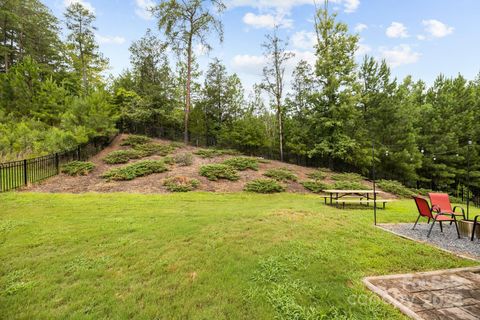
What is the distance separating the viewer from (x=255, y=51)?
66.1ft

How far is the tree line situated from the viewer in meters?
16.6

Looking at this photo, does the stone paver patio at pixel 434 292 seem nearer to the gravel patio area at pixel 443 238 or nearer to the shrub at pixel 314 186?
the gravel patio area at pixel 443 238

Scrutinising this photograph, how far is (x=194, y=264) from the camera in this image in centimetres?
313

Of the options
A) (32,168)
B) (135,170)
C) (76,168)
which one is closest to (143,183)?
(135,170)

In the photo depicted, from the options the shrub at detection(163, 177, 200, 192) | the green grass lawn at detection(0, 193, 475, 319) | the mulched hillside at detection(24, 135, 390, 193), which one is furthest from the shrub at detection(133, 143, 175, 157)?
the green grass lawn at detection(0, 193, 475, 319)

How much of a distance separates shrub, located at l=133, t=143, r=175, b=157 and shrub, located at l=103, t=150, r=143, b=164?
1.73ft

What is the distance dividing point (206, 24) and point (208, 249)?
19.6 meters

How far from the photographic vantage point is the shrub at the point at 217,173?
11.4 metres

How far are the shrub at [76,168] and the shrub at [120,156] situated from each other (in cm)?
152

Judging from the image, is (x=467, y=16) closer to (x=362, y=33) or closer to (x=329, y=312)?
(x=329, y=312)

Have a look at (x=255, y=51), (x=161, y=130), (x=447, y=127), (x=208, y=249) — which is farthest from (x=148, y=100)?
(x=447, y=127)

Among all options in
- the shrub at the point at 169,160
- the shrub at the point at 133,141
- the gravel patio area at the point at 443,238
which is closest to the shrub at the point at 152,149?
the shrub at the point at 133,141

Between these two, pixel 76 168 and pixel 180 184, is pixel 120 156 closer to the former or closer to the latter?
pixel 76 168

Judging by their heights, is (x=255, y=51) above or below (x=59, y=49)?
below
